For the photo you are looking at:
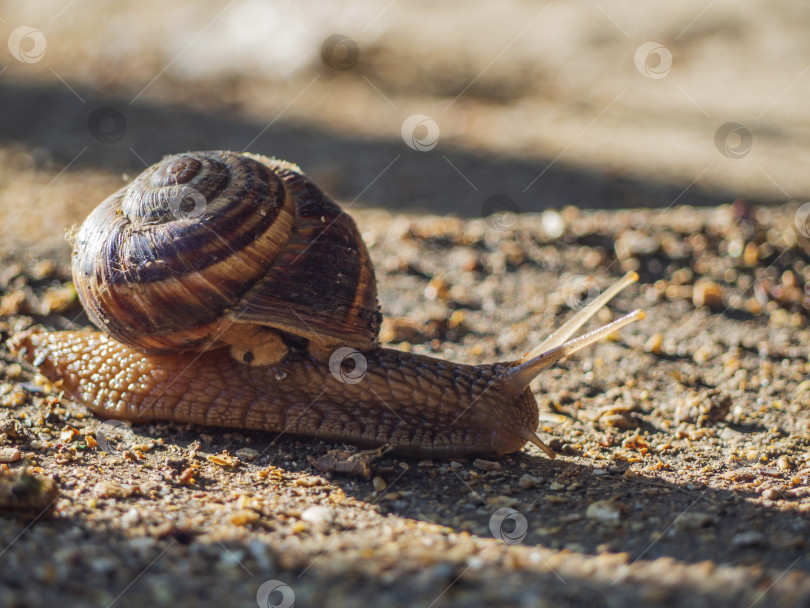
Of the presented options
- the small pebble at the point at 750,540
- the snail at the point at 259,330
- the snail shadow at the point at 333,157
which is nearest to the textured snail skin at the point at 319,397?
the snail at the point at 259,330

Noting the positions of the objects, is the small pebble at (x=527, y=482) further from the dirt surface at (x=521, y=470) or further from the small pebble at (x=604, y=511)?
the small pebble at (x=604, y=511)

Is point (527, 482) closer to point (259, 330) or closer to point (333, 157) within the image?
point (259, 330)

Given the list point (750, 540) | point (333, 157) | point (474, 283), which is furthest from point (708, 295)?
point (333, 157)

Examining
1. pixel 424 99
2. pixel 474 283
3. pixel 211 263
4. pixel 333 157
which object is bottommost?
pixel 474 283

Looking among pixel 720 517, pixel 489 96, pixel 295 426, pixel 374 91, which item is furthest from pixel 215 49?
pixel 720 517

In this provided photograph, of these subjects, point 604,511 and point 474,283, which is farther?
point 474,283

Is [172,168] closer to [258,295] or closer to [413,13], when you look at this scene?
[258,295]

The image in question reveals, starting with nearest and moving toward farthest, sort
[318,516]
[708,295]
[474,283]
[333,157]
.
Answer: [318,516]
[708,295]
[474,283]
[333,157]
